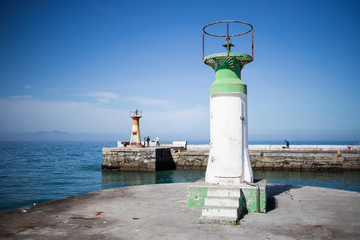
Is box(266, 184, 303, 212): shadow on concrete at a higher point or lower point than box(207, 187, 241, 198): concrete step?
lower

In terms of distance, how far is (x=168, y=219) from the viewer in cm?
571

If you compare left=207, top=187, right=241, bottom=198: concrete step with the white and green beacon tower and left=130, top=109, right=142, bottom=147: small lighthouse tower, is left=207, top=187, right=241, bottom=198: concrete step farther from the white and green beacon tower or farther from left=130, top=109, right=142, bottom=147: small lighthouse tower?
left=130, top=109, right=142, bottom=147: small lighthouse tower

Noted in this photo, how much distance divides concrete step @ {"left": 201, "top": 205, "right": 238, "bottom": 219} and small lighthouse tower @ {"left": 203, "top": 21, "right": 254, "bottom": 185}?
1.09m

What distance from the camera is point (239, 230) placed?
16.2 feet

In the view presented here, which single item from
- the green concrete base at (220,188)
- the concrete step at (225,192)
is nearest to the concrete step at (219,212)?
the concrete step at (225,192)

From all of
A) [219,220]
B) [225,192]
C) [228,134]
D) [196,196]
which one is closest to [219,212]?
[219,220]

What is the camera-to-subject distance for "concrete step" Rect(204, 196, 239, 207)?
5.69 meters

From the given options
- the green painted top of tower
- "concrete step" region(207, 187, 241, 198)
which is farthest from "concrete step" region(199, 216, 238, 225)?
the green painted top of tower

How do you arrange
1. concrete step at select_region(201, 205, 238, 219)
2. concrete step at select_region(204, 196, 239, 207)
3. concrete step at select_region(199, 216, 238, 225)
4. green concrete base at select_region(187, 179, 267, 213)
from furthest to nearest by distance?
1. green concrete base at select_region(187, 179, 267, 213)
2. concrete step at select_region(204, 196, 239, 207)
3. concrete step at select_region(201, 205, 238, 219)
4. concrete step at select_region(199, 216, 238, 225)

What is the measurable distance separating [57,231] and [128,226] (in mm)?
1173

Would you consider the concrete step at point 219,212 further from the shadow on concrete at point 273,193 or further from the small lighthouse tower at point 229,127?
the shadow on concrete at point 273,193

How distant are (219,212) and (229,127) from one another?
1.97 m

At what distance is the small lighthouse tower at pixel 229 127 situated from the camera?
21.8 feet

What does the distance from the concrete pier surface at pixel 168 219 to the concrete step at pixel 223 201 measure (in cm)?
35
